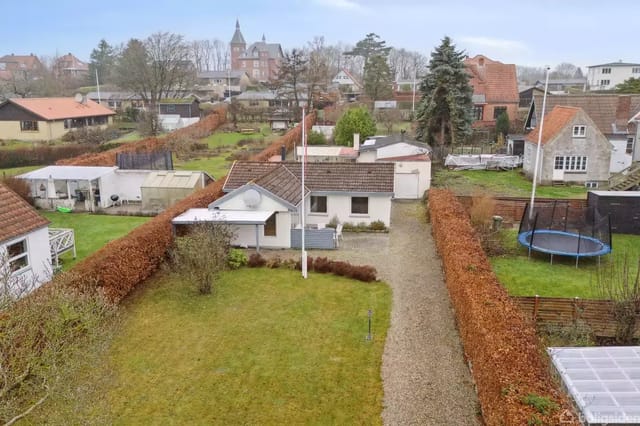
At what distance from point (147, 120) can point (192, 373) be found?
50678 mm

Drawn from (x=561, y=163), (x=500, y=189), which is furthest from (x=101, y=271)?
(x=561, y=163)

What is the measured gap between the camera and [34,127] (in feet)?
195

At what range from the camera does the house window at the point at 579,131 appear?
121ft

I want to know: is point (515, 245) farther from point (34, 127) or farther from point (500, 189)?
point (34, 127)

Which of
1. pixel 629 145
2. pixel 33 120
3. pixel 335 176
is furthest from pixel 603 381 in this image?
pixel 33 120

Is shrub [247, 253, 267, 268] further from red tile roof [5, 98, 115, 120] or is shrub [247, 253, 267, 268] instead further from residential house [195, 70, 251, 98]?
residential house [195, 70, 251, 98]

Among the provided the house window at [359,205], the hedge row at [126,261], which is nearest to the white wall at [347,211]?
the house window at [359,205]

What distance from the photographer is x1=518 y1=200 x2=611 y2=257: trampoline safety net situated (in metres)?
23.1

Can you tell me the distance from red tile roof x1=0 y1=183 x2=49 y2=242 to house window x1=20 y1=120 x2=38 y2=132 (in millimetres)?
47066

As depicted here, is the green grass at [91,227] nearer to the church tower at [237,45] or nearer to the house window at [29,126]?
the house window at [29,126]

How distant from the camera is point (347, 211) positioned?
28047 millimetres

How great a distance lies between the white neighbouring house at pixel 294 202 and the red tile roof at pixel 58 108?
41948mm

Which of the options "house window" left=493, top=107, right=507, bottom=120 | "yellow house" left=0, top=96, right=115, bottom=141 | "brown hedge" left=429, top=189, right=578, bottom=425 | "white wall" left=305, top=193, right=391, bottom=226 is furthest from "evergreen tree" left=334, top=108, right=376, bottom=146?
"yellow house" left=0, top=96, right=115, bottom=141

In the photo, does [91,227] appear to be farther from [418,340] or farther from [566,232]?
[566,232]
